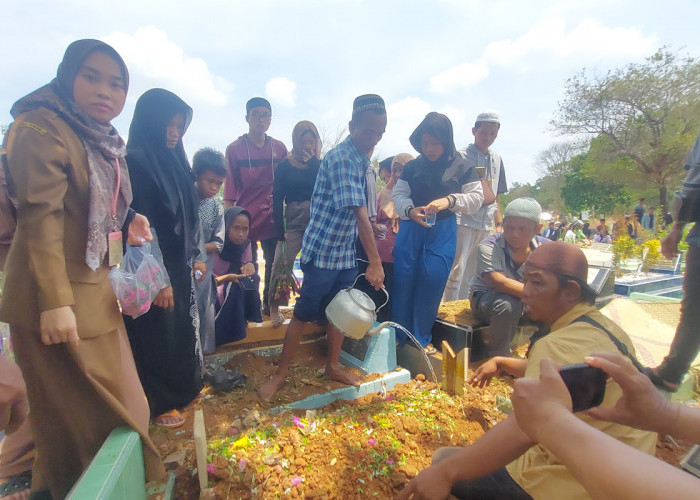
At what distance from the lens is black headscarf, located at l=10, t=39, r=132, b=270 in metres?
1.53

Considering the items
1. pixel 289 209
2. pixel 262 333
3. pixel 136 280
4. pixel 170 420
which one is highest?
pixel 289 209

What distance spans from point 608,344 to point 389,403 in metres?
1.73

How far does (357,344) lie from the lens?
3.33 metres

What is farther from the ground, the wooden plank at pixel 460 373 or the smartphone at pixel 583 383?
the smartphone at pixel 583 383

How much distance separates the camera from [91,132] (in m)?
1.59

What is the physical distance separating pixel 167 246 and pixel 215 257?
109 centimetres

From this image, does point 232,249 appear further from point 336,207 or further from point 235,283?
point 336,207

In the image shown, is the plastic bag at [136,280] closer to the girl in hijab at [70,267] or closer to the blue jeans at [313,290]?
the girl in hijab at [70,267]

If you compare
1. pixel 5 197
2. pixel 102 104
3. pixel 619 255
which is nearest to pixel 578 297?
pixel 102 104

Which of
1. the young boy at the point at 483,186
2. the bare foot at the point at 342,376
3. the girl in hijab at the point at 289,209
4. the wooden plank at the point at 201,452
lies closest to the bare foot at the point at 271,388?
the bare foot at the point at 342,376

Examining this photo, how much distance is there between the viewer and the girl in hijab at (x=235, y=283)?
10.8 feet

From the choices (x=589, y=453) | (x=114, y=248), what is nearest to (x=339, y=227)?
(x=114, y=248)

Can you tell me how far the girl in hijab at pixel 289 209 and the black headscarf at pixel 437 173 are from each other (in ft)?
3.45

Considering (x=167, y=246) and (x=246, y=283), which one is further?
(x=246, y=283)
